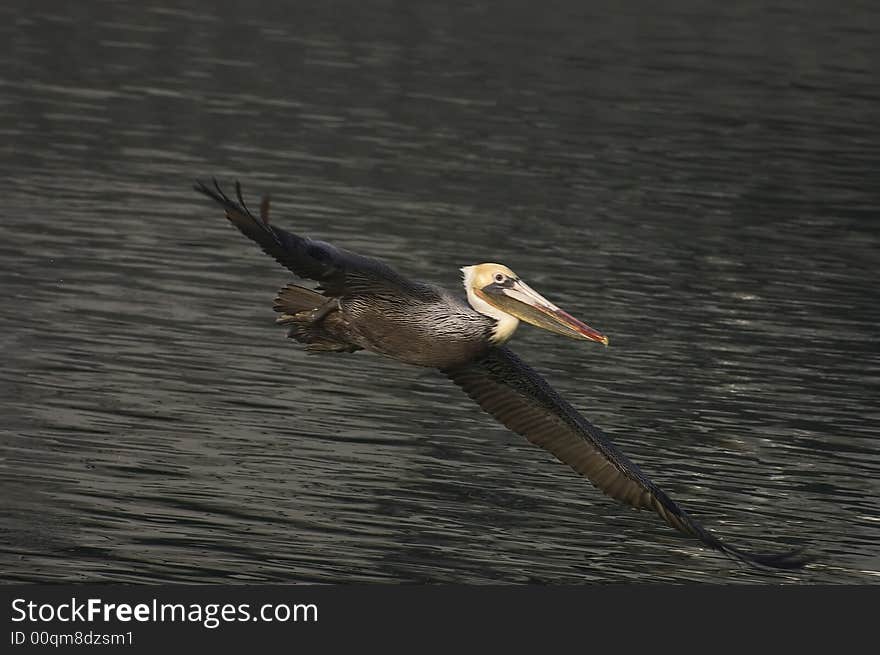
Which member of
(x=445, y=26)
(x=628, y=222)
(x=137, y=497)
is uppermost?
(x=445, y=26)

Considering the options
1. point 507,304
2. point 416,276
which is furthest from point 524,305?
point 416,276

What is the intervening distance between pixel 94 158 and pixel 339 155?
4505 mm

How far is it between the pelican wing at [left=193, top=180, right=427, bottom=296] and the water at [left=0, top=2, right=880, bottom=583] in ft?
9.14

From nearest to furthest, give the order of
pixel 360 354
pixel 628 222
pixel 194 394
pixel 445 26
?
pixel 194 394, pixel 360 354, pixel 628 222, pixel 445 26

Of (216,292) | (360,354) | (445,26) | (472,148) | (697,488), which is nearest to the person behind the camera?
(697,488)

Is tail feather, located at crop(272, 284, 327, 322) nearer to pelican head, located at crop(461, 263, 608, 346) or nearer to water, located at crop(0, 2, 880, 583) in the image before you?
pelican head, located at crop(461, 263, 608, 346)

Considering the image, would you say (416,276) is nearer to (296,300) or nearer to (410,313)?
(296,300)

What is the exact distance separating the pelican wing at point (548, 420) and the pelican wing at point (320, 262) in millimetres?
1000

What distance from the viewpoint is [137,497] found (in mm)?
16109

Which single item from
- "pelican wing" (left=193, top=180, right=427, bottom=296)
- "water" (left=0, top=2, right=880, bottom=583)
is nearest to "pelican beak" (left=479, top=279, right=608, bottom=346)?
"pelican wing" (left=193, top=180, right=427, bottom=296)

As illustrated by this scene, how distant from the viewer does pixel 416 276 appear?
24875mm

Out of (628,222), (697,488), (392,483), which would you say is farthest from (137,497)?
(628,222)

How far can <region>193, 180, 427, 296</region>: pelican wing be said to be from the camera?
40.8ft

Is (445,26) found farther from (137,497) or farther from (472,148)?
(137,497)
